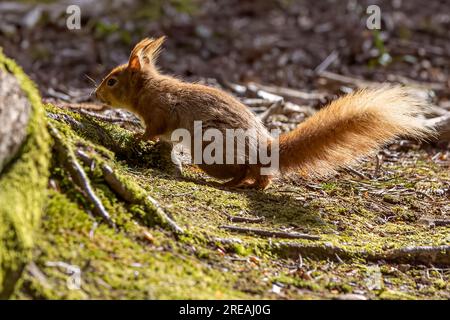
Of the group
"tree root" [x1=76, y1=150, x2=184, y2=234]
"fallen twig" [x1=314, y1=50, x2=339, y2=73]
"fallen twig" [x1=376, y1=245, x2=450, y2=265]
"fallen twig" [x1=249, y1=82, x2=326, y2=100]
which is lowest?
"fallen twig" [x1=376, y1=245, x2=450, y2=265]

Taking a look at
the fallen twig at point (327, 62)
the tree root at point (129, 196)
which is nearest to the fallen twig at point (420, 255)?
the tree root at point (129, 196)

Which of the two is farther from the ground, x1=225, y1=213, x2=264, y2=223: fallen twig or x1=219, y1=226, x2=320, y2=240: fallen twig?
x1=225, y1=213, x2=264, y2=223: fallen twig

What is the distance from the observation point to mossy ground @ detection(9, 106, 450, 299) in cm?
269

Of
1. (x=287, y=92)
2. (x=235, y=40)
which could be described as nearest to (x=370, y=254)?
(x=287, y=92)

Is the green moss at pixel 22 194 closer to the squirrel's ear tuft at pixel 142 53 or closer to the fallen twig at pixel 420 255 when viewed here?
the fallen twig at pixel 420 255

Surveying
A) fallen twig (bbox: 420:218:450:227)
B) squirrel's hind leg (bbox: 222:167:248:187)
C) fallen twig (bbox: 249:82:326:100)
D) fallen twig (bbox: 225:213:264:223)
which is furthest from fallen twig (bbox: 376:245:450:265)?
fallen twig (bbox: 249:82:326:100)

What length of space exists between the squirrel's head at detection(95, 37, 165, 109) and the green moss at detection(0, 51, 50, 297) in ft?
6.98

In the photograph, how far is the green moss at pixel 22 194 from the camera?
246cm

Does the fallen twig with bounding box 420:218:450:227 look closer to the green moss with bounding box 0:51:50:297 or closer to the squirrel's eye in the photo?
the green moss with bounding box 0:51:50:297

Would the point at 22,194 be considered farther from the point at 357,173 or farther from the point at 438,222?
the point at 357,173

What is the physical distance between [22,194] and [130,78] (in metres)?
2.66
